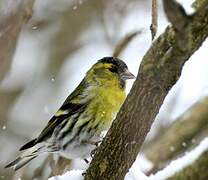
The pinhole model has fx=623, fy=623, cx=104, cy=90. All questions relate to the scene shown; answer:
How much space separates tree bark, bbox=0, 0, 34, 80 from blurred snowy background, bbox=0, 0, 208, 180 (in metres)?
2.22

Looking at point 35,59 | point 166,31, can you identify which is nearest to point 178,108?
point 35,59

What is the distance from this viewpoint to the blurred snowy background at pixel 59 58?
5211mm

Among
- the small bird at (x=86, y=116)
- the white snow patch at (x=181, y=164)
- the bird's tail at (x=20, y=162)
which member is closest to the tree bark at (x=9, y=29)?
the white snow patch at (x=181, y=164)

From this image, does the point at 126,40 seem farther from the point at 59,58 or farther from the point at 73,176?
the point at 59,58

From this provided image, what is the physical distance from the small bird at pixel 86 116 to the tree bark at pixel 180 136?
330mm

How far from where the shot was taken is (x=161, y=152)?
3.69 metres

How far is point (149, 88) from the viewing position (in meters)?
1.98

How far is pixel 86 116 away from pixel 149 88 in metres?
1.84

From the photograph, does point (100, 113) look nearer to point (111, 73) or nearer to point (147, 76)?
point (111, 73)

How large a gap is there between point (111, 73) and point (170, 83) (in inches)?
76.5

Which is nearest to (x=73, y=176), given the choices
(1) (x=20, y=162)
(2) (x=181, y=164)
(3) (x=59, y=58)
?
(2) (x=181, y=164)

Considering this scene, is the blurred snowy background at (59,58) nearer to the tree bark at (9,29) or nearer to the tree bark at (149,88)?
the tree bark at (9,29)

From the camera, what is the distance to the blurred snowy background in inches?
205

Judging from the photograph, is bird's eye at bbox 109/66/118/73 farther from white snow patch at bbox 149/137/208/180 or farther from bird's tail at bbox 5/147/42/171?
white snow patch at bbox 149/137/208/180
